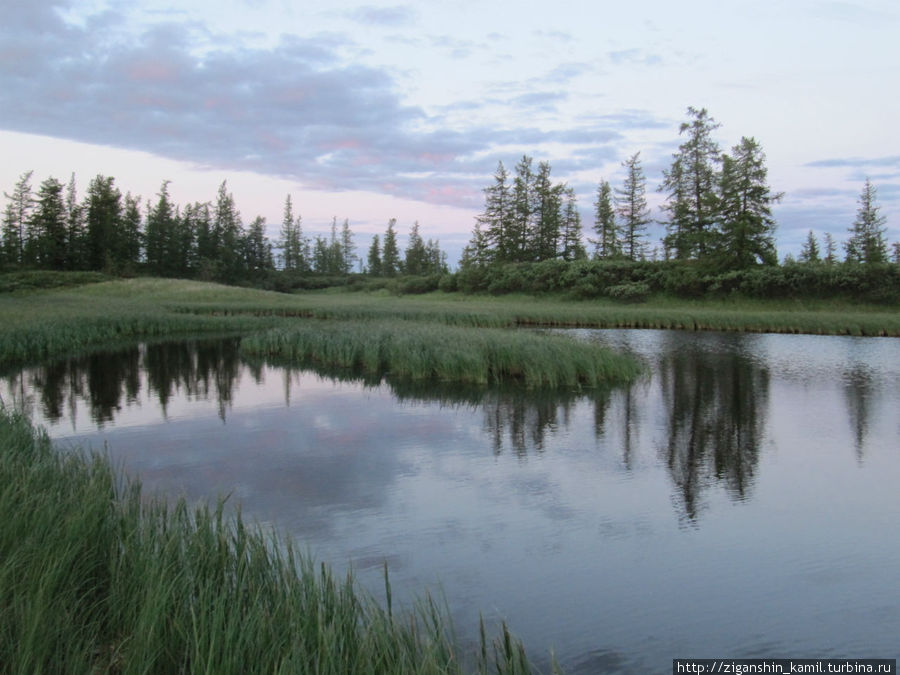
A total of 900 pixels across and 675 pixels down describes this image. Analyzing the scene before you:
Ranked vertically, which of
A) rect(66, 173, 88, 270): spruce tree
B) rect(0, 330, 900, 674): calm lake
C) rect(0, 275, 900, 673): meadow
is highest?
rect(66, 173, 88, 270): spruce tree

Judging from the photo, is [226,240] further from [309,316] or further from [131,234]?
[309,316]

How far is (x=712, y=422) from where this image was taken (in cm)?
1130

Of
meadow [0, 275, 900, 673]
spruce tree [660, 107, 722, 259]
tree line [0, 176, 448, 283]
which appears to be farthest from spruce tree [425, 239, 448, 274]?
meadow [0, 275, 900, 673]

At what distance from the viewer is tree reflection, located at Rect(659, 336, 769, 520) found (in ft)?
26.2

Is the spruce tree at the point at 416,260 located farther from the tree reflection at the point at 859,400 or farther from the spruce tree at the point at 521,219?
the tree reflection at the point at 859,400

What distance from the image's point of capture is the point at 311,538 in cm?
577

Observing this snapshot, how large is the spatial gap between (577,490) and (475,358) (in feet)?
25.7

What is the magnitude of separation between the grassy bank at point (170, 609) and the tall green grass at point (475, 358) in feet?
34.8

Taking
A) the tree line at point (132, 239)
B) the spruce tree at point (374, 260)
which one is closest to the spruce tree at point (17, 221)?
the tree line at point (132, 239)

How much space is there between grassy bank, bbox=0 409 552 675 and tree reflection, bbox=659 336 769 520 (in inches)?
184

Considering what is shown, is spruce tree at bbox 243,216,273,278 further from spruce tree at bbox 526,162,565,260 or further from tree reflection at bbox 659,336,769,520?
tree reflection at bbox 659,336,769,520

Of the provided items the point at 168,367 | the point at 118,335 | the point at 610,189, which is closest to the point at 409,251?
the point at 610,189

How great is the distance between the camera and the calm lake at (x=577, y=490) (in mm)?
4551

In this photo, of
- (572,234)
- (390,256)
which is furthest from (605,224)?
(390,256)
